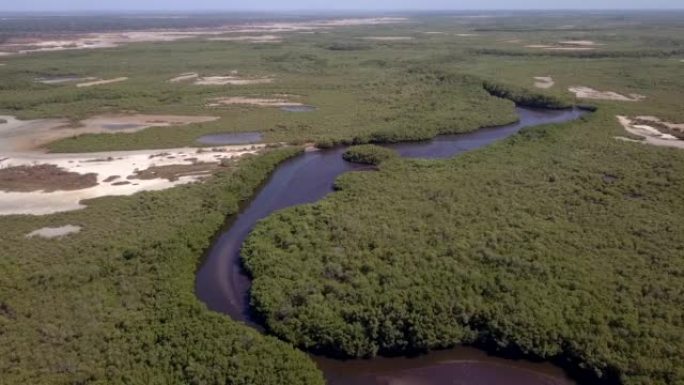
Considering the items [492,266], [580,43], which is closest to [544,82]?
[492,266]

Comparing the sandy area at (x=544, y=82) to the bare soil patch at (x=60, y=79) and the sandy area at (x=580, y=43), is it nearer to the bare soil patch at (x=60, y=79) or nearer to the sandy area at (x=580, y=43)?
the sandy area at (x=580, y=43)

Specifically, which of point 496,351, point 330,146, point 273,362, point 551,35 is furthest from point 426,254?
point 551,35

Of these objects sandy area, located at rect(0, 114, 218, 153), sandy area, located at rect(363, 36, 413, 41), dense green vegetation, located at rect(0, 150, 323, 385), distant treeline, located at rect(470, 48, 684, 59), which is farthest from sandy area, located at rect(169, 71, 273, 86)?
sandy area, located at rect(363, 36, 413, 41)

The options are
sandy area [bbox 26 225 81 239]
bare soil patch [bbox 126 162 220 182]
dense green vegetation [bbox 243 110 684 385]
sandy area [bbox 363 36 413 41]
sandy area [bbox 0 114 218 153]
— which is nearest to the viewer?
dense green vegetation [bbox 243 110 684 385]

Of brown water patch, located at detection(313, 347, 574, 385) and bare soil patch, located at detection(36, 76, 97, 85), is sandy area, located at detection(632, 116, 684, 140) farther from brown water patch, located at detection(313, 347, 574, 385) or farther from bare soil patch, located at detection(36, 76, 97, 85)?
bare soil patch, located at detection(36, 76, 97, 85)

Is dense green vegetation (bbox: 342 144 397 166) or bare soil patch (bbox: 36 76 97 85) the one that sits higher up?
bare soil patch (bbox: 36 76 97 85)

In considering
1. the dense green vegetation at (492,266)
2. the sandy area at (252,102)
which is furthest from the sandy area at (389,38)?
the dense green vegetation at (492,266)
